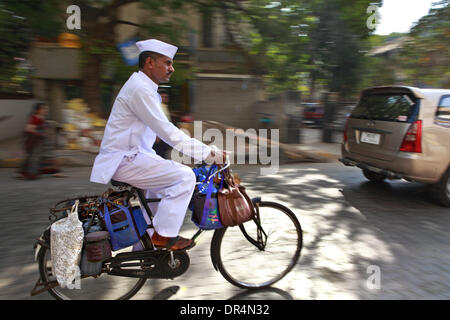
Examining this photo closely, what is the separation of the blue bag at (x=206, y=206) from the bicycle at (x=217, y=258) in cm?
12

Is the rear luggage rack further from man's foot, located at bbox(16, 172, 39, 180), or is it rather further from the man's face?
man's foot, located at bbox(16, 172, 39, 180)

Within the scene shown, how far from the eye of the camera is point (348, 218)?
16.4 feet

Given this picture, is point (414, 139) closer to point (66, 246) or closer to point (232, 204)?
point (232, 204)

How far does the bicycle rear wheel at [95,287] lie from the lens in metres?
2.66

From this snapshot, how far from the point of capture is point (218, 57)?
18.7 metres

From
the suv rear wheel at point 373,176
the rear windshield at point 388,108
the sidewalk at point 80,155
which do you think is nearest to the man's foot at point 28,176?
the sidewalk at point 80,155

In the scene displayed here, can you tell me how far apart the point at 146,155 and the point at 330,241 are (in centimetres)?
255

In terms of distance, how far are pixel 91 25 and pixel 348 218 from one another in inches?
347

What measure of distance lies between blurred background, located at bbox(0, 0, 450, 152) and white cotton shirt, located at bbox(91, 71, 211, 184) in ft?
17.8

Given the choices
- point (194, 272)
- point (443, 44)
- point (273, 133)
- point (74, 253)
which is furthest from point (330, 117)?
point (74, 253)

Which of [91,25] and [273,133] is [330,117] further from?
[91,25]

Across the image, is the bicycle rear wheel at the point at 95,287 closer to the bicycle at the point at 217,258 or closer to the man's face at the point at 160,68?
the bicycle at the point at 217,258

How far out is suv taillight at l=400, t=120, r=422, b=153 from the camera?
533 cm

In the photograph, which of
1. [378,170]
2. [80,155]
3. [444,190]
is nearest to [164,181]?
[378,170]
